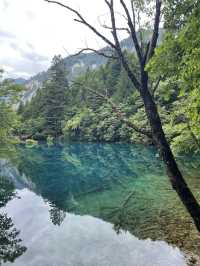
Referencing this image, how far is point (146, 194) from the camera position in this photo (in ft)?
56.8

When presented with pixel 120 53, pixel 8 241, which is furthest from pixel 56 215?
pixel 120 53

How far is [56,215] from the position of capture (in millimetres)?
15016

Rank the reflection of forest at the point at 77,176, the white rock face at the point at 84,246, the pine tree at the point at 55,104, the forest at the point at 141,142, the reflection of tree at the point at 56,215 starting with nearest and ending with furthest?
the forest at the point at 141,142
the white rock face at the point at 84,246
the reflection of tree at the point at 56,215
the reflection of forest at the point at 77,176
the pine tree at the point at 55,104

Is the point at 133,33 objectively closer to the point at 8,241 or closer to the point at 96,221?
the point at 8,241

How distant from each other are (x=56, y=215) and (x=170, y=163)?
35.2 ft

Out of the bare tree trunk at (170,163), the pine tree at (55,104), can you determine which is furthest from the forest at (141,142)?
the pine tree at (55,104)

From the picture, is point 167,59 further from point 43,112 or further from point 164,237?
point 43,112

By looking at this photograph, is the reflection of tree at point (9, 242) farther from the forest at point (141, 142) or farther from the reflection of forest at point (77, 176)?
the reflection of forest at point (77, 176)

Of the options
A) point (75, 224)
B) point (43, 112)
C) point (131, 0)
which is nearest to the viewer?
point (131, 0)

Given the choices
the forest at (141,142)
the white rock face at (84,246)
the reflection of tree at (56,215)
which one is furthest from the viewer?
the reflection of tree at (56,215)

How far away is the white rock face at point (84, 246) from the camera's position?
9.23m

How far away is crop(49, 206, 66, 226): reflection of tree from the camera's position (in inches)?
551

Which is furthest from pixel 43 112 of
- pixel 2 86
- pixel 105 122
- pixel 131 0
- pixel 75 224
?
pixel 131 0

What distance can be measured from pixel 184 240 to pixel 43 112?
6958 cm
